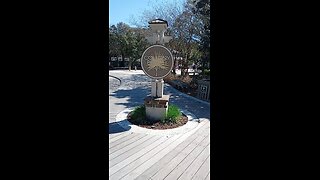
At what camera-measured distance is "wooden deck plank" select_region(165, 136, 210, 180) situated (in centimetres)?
281

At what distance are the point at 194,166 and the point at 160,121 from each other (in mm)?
2706

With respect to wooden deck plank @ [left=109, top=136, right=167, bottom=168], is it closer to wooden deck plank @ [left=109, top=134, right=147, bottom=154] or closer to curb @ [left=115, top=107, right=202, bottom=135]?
wooden deck plank @ [left=109, top=134, right=147, bottom=154]

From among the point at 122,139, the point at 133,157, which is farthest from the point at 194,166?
the point at 122,139

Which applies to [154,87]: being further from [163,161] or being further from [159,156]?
[163,161]

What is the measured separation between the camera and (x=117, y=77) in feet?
46.9

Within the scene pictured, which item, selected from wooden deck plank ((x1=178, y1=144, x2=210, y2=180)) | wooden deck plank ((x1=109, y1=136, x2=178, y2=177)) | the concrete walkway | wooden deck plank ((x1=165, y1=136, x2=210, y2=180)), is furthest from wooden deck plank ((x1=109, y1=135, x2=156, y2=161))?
wooden deck plank ((x1=178, y1=144, x2=210, y2=180))

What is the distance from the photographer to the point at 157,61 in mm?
5680

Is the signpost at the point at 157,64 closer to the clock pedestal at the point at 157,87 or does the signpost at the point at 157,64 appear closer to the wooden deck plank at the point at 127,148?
the clock pedestal at the point at 157,87

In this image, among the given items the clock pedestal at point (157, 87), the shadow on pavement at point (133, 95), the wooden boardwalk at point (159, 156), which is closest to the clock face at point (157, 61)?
the clock pedestal at point (157, 87)

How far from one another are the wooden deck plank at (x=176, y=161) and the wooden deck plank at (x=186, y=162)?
0.04 metres
